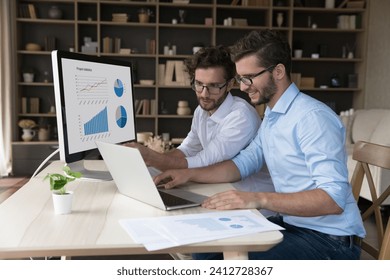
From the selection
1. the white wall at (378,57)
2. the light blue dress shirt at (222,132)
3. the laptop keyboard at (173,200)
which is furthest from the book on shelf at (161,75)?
the laptop keyboard at (173,200)

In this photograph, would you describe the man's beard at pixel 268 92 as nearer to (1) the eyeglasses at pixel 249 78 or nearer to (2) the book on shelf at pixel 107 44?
(1) the eyeglasses at pixel 249 78

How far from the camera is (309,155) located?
143 cm

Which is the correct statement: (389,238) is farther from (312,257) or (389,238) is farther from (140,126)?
(140,126)

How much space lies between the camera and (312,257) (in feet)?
4.60

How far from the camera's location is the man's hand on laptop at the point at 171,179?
155cm

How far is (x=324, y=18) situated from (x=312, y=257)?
17.9 feet

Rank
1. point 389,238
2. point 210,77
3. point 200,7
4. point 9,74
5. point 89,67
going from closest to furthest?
point 389,238
point 89,67
point 210,77
point 9,74
point 200,7

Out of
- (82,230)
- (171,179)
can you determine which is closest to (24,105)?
(171,179)

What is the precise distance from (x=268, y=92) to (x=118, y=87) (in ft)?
1.92

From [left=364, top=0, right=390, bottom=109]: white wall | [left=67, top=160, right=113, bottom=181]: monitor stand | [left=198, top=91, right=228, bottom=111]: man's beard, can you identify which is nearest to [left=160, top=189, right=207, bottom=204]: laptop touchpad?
[left=67, top=160, right=113, bottom=181]: monitor stand

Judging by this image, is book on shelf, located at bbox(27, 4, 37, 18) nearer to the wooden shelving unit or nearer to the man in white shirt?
the wooden shelving unit

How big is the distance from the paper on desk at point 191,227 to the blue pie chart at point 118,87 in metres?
0.78

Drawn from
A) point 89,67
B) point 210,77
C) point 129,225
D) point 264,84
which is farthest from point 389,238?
point 210,77

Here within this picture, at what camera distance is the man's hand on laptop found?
5.10ft
